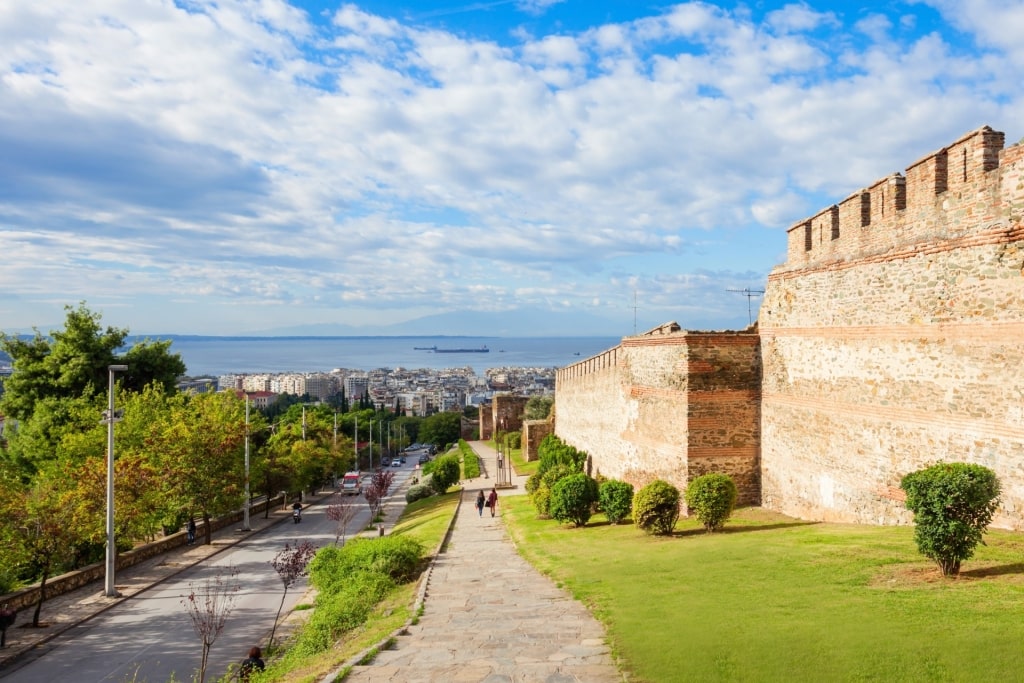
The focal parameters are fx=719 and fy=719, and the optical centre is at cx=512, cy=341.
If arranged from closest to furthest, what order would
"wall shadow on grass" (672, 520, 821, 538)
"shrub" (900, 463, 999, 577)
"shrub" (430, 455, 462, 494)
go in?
"shrub" (900, 463, 999, 577) < "wall shadow on grass" (672, 520, 821, 538) < "shrub" (430, 455, 462, 494)

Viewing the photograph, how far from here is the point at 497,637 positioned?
9.16 metres

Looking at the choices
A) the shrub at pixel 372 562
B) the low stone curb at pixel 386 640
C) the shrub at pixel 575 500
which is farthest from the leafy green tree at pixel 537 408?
the low stone curb at pixel 386 640

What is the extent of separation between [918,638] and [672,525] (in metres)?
8.53

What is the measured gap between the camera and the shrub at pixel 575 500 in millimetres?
18531

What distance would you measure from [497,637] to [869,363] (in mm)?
8747

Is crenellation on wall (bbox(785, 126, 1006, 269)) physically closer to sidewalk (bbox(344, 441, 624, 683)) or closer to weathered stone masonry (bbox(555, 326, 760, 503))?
weathered stone masonry (bbox(555, 326, 760, 503))

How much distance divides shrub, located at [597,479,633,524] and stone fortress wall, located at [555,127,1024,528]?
54.1 inches

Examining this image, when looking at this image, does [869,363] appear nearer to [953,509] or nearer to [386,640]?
[953,509]

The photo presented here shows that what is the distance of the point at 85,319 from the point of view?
32.8 m

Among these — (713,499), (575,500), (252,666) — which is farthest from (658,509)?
(252,666)

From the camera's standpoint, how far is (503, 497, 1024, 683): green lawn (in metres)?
6.70

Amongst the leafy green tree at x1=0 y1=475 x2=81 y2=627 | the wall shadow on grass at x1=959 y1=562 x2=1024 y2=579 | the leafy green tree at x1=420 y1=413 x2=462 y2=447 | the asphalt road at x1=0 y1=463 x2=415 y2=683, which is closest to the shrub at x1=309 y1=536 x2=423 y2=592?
the asphalt road at x1=0 y1=463 x2=415 y2=683

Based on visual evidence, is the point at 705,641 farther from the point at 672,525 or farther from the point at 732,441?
the point at 732,441

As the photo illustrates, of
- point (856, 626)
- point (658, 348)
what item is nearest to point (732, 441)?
point (658, 348)
